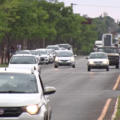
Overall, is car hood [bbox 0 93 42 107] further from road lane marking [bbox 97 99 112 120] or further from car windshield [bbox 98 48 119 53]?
car windshield [bbox 98 48 119 53]

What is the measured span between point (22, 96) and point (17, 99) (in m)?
0.21

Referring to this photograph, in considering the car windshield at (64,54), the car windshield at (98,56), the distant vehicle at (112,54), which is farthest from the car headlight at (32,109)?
the car windshield at (64,54)

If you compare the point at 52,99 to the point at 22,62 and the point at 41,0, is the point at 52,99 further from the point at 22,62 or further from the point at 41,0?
the point at 41,0

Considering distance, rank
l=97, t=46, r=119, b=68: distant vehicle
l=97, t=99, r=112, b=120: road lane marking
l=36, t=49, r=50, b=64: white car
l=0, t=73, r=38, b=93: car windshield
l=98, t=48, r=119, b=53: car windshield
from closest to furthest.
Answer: l=0, t=73, r=38, b=93: car windshield, l=97, t=99, r=112, b=120: road lane marking, l=97, t=46, r=119, b=68: distant vehicle, l=98, t=48, r=119, b=53: car windshield, l=36, t=49, r=50, b=64: white car

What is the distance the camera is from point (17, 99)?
9.40 metres

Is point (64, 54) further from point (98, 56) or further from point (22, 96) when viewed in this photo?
point (22, 96)

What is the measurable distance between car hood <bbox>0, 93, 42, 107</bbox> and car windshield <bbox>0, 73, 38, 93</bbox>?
1.28 ft

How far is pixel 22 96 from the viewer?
959 cm

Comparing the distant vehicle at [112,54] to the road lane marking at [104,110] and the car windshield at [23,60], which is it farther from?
the road lane marking at [104,110]

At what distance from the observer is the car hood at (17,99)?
9273 millimetres

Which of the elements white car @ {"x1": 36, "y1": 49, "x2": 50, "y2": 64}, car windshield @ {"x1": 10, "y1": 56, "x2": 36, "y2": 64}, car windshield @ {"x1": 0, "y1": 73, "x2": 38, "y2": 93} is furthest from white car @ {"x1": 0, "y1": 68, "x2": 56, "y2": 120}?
white car @ {"x1": 36, "y1": 49, "x2": 50, "y2": 64}

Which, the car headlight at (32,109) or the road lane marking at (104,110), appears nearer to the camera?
the car headlight at (32,109)

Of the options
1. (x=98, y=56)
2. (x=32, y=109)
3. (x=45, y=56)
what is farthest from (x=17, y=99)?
(x=45, y=56)

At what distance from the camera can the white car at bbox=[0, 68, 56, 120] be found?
9.27 metres
